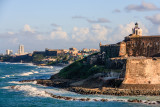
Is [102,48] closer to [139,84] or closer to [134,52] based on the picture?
[134,52]

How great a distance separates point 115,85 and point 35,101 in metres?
14.8

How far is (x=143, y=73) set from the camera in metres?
53.7

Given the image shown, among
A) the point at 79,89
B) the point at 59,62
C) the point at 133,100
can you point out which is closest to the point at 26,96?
the point at 79,89

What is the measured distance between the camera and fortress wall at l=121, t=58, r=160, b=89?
2073 inches

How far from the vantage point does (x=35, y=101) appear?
45.7 m

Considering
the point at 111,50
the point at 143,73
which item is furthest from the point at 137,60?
the point at 111,50

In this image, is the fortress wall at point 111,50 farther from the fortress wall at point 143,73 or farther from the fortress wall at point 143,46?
the fortress wall at point 143,73

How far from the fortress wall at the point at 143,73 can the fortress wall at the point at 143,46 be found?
15.1 meters

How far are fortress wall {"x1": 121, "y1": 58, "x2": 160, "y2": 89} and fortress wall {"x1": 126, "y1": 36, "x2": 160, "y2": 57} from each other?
15.1 m

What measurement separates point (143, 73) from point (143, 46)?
1863 cm

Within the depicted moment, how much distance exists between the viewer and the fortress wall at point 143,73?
173ft

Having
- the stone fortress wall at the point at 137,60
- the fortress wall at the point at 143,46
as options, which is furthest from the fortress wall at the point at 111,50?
the fortress wall at the point at 143,46

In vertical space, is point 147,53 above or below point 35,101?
above

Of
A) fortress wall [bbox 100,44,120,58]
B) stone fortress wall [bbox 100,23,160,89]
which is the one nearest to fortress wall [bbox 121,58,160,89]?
stone fortress wall [bbox 100,23,160,89]
